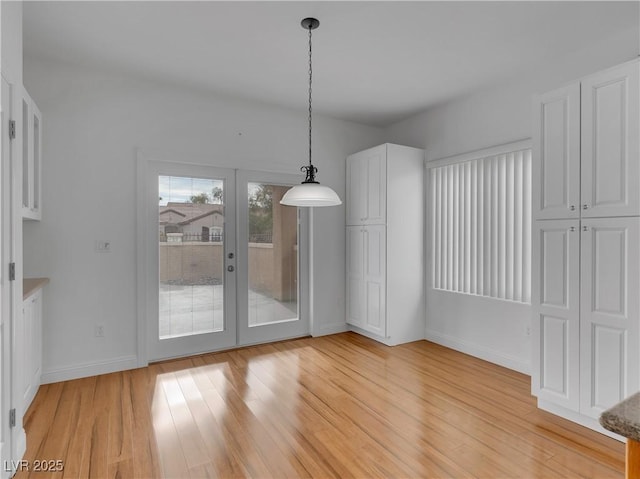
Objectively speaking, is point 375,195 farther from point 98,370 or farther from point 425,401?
point 98,370

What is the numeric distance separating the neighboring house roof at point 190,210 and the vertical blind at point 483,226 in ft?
8.80

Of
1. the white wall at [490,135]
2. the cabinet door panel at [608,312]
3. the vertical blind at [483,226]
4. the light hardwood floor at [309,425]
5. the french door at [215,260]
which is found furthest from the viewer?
the french door at [215,260]

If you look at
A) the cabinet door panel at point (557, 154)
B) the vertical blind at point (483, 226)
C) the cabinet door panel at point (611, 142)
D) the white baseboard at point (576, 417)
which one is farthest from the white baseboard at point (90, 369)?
the cabinet door panel at point (611, 142)

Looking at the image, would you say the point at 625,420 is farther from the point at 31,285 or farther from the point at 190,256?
the point at 190,256

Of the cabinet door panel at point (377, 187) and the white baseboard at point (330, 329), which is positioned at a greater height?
the cabinet door panel at point (377, 187)

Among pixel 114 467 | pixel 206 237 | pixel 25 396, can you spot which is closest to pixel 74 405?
pixel 25 396

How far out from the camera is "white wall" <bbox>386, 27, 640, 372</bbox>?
3.01 meters

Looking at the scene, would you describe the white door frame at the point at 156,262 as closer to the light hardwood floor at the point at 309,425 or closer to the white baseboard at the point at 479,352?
the light hardwood floor at the point at 309,425

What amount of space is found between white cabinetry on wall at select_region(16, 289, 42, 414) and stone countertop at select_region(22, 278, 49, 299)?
0.05 metres

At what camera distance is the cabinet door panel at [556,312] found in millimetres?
2461

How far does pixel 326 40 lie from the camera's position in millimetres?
2842

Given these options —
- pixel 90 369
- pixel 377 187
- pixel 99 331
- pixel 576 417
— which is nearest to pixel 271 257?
pixel 377 187

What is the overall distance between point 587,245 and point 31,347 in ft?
13.7

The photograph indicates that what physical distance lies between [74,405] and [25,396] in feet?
1.13
